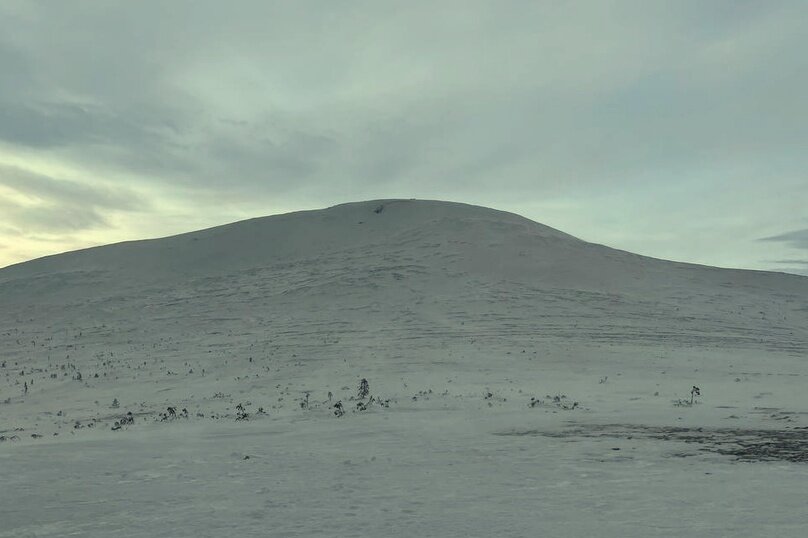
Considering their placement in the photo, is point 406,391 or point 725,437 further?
point 406,391

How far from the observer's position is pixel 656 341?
26016 millimetres

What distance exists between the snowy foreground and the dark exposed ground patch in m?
0.07

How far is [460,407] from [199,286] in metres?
28.1

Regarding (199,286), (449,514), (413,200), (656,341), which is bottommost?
(449,514)

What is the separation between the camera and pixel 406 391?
55.4ft

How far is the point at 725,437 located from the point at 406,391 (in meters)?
8.05

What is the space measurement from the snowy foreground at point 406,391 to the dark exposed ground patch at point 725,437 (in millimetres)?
71

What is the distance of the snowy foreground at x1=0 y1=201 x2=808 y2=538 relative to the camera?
6.78 meters

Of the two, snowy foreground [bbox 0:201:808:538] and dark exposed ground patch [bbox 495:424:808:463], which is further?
dark exposed ground patch [bbox 495:424:808:463]

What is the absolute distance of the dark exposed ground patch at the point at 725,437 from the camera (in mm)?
8789

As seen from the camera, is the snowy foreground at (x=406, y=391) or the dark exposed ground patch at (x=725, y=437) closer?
the snowy foreground at (x=406, y=391)

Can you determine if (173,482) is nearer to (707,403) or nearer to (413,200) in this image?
(707,403)

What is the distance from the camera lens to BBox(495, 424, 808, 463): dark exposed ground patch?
8.79m

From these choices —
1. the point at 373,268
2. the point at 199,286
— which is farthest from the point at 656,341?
the point at 199,286
